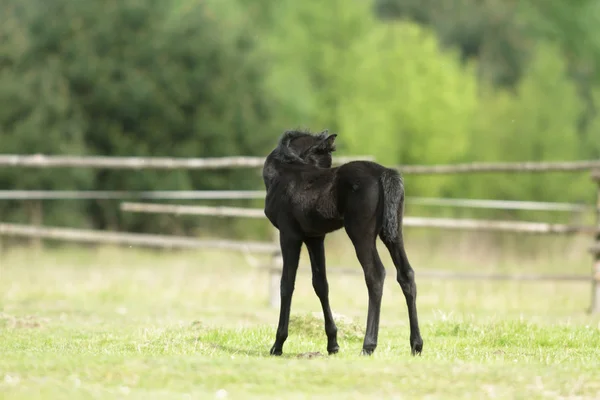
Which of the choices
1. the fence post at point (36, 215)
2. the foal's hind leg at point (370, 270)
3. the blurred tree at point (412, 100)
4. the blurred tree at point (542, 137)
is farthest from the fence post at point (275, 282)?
the blurred tree at point (542, 137)

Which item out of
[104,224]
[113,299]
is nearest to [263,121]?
[104,224]

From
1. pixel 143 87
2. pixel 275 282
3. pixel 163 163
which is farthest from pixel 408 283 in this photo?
pixel 143 87

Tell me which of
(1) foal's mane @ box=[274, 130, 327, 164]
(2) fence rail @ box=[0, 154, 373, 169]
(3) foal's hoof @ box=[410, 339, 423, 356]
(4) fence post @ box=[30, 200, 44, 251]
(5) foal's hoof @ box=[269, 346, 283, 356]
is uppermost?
(1) foal's mane @ box=[274, 130, 327, 164]

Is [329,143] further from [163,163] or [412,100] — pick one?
[412,100]

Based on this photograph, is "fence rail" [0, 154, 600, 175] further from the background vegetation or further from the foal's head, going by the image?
the background vegetation

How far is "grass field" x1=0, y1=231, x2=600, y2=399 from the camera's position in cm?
492

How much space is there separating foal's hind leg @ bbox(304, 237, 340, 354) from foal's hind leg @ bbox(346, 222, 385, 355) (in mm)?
435

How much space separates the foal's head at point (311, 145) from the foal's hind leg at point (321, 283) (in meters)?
0.55

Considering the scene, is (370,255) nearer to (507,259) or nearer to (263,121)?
(507,259)

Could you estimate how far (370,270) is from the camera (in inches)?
232

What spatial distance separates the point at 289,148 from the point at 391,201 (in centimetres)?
93

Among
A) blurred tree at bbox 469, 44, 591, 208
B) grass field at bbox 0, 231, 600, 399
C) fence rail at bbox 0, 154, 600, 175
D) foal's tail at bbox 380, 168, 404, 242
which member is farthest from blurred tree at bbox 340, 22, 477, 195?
foal's tail at bbox 380, 168, 404, 242

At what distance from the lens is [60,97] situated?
23.6m

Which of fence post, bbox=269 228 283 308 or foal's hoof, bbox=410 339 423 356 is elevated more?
foal's hoof, bbox=410 339 423 356
